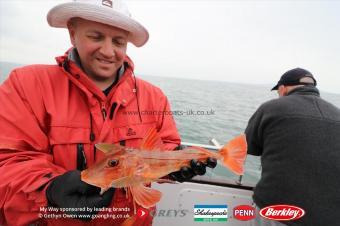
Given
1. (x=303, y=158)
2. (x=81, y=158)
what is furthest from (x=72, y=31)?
(x=303, y=158)

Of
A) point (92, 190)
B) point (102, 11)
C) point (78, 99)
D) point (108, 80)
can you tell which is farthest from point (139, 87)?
point (92, 190)

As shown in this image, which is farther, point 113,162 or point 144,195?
point 144,195

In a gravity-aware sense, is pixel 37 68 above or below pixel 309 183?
above

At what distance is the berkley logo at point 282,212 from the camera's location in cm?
320

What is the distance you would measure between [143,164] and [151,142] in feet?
0.78

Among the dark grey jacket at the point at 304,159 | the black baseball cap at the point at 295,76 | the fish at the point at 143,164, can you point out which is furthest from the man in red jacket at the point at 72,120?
the black baseball cap at the point at 295,76

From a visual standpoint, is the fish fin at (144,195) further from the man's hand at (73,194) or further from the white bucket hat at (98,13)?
the white bucket hat at (98,13)

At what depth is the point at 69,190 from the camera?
1804 mm

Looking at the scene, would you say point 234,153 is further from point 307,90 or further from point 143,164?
point 307,90

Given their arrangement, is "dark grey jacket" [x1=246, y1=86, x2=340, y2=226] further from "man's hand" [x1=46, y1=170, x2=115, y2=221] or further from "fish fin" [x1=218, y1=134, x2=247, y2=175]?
"man's hand" [x1=46, y1=170, x2=115, y2=221]

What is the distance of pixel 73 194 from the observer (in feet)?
6.04

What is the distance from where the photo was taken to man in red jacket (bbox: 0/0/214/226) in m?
1.86

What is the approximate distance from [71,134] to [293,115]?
105 inches

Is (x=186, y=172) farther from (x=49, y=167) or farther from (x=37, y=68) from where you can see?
(x=37, y=68)
